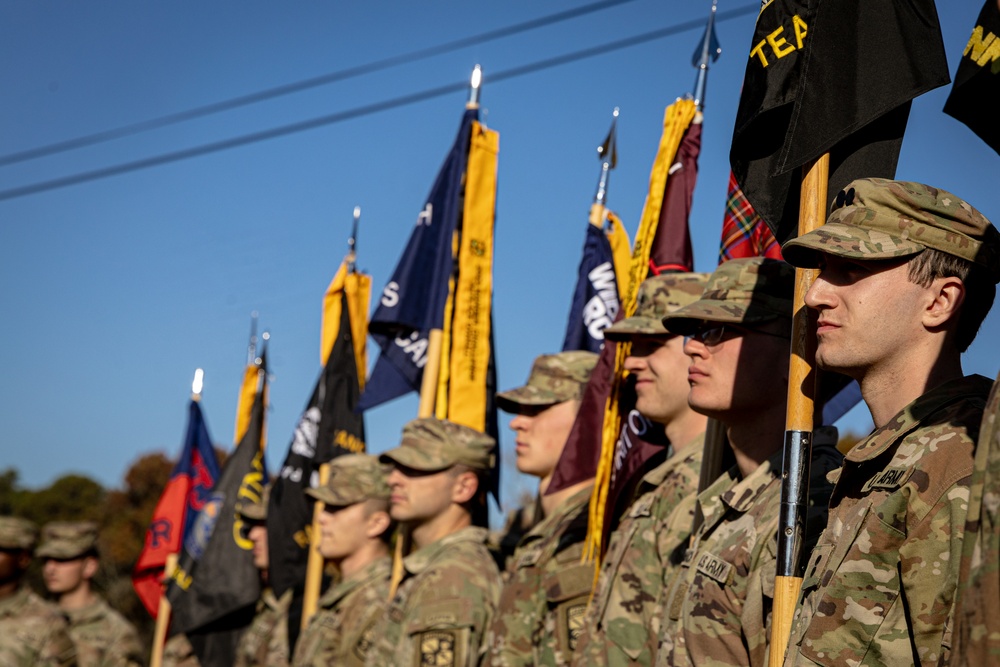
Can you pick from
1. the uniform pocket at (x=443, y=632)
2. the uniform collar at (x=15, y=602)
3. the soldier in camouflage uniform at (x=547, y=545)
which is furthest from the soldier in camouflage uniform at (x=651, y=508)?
the uniform collar at (x=15, y=602)

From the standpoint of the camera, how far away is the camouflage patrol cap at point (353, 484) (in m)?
8.87

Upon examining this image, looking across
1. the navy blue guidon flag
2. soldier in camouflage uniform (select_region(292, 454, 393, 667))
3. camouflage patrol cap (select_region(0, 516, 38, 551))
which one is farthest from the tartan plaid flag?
camouflage patrol cap (select_region(0, 516, 38, 551))

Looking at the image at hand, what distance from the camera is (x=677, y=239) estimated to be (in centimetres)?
648

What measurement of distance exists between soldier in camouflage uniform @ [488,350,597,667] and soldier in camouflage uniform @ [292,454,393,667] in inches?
74.4

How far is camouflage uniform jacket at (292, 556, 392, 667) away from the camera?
8188 mm

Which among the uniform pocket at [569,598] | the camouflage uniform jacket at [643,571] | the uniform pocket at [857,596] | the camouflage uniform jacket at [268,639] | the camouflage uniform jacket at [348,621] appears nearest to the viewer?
the uniform pocket at [857,596]

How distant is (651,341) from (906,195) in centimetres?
236

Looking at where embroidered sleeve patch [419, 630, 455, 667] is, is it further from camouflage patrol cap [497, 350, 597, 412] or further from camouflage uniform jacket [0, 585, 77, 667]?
camouflage uniform jacket [0, 585, 77, 667]

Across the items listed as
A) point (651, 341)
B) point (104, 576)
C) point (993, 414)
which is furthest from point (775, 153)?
point (104, 576)

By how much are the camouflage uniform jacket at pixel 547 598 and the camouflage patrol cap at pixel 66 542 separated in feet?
19.6

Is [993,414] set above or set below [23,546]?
below

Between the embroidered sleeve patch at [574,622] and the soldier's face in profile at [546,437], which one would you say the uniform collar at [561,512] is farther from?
the embroidered sleeve patch at [574,622]

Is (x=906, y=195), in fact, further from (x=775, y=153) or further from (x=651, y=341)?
(x=651, y=341)

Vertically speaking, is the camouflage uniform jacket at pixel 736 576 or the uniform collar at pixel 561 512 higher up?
the uniform collar at pixel 561 512
